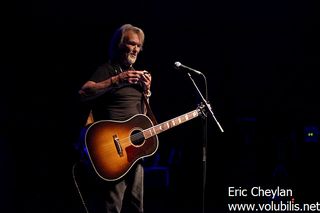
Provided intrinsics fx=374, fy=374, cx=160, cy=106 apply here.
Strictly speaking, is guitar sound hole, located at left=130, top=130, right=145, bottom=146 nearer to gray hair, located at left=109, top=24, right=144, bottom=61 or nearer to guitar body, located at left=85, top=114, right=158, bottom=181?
guitar body, located at left=85, top=114, right=158, bottom=181

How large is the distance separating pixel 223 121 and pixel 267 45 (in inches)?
68.3

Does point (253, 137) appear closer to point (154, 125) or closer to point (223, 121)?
→ point (223, 121)

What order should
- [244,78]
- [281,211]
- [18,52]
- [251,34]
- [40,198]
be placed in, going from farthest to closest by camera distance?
[244,78] < [251,34] < [18,52] < [40,198] < [281,211]

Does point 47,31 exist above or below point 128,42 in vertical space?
above

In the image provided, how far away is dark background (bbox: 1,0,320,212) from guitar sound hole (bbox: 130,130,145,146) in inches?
112

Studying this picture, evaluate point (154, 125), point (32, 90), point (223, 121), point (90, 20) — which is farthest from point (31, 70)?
point (154, 125)

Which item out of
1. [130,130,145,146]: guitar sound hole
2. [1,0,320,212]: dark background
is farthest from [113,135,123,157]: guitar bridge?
[1,0,320,212]: dark background

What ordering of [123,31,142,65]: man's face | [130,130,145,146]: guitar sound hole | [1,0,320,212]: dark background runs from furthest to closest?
[1,0,320,212]: dark background, [123,31,142,65]: man's face, [130,130,145,146]: guitar sound hole

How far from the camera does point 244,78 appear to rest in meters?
7.26

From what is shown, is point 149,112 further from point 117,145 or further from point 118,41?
point 118,41

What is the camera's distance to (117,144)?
2.59 m

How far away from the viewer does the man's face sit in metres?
2.84

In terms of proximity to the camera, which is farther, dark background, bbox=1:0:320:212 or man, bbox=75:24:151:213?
dark background, bbox=1:0:320:212

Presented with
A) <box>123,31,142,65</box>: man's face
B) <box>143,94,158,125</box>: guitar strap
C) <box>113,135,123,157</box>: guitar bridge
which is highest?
<box>123,31,142,65</box>: man's face
